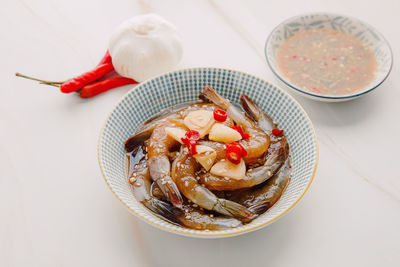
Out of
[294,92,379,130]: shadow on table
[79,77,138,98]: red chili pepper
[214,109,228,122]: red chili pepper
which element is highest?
[79,77,138,98]: red chili pepper

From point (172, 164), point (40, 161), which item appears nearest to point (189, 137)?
point (172, 164)

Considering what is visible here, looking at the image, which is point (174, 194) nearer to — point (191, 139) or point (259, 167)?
point (191, 139)

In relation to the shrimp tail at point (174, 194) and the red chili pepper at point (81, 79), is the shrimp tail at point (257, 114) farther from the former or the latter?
the red chili pepper at point (81, 79)

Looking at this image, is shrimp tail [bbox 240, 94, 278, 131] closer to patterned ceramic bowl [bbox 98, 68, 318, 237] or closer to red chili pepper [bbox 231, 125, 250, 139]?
patterned ceramic bowl [bbox 98, 68, 318, 237]

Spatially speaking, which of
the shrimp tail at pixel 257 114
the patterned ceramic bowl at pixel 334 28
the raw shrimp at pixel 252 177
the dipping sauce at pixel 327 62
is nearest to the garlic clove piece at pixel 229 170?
the raw shrimp at pixel 252 177

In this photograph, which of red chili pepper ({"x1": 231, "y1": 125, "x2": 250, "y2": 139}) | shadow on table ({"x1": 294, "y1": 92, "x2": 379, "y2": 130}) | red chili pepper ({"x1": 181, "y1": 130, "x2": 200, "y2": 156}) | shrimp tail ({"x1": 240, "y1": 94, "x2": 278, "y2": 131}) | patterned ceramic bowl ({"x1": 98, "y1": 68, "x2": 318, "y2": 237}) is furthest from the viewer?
shadow on table ({"x1": 294, "y1": 92, "x2": 379, "y2": 130})

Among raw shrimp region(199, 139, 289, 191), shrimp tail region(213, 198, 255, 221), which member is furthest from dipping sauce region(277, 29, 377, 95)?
shrimp tail region(213, 198, 255, 221)

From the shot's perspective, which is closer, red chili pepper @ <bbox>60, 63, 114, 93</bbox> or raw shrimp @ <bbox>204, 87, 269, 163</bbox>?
raw shrimp @ <bbox>204, 87, 269, 163</bbox>
